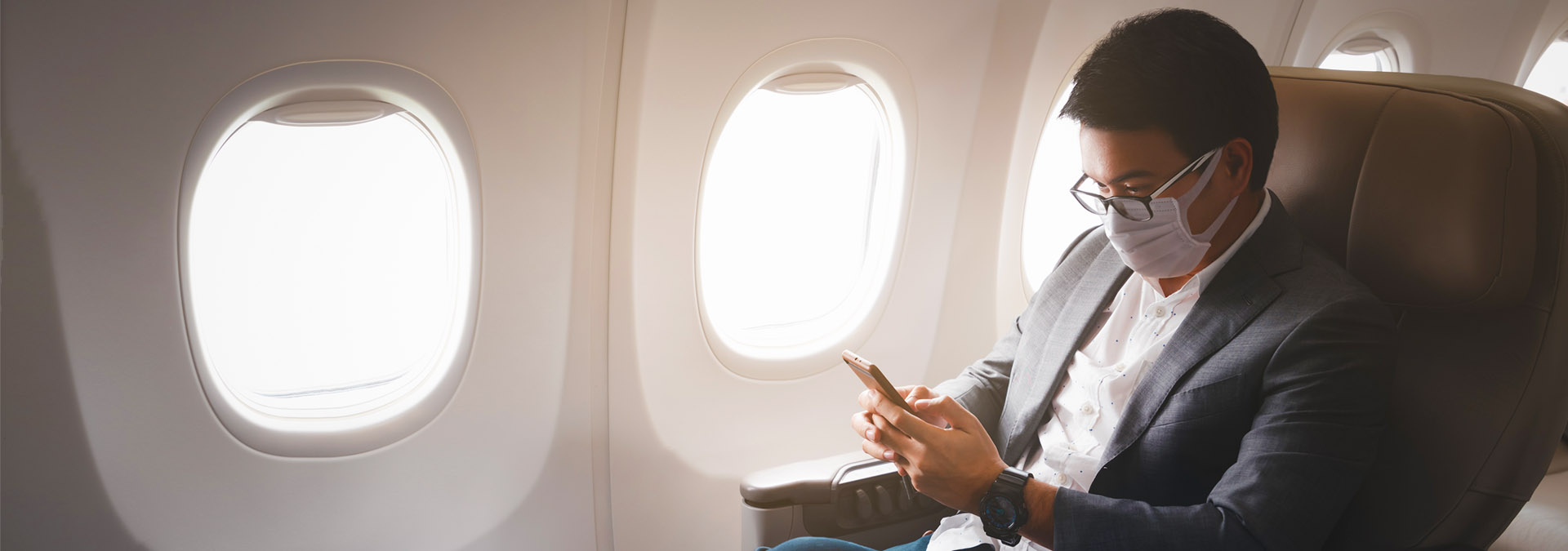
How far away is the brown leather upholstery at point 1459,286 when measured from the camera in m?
1.24

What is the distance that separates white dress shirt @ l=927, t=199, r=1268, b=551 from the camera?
4.98ft

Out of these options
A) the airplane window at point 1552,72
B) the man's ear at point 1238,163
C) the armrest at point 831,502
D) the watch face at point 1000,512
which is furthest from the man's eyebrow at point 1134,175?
the airplane window at point 1552,72

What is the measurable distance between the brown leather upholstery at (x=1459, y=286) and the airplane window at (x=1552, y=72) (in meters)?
0.77

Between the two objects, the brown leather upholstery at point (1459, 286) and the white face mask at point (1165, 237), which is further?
the white face mask at point (1165, 237)

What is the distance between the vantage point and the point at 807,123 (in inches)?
117

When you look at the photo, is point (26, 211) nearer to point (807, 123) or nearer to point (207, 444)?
point (207, 444)

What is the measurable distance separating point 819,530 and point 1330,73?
1.45 meters

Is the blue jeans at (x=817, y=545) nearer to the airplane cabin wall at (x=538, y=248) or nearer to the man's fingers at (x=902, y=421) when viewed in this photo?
the man's fingers at (x=902, y=421)

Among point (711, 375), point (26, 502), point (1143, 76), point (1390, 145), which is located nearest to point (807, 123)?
point (711, 375)

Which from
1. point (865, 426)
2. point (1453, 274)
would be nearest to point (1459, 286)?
point (1453, 274)

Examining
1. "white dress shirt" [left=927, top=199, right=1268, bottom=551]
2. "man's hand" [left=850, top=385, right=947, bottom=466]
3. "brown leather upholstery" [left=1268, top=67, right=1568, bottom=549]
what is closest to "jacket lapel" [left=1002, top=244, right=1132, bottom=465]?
"white dress shirt" [left=927, top=199, right=1268, bottom=551]

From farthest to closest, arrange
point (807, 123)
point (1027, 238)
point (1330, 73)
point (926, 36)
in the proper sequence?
point (1027, 238)
point (807, 123)
point (926, 36)
point (1330, 73)

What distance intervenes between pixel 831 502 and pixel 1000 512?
568mm

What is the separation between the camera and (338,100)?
1.97 meters
